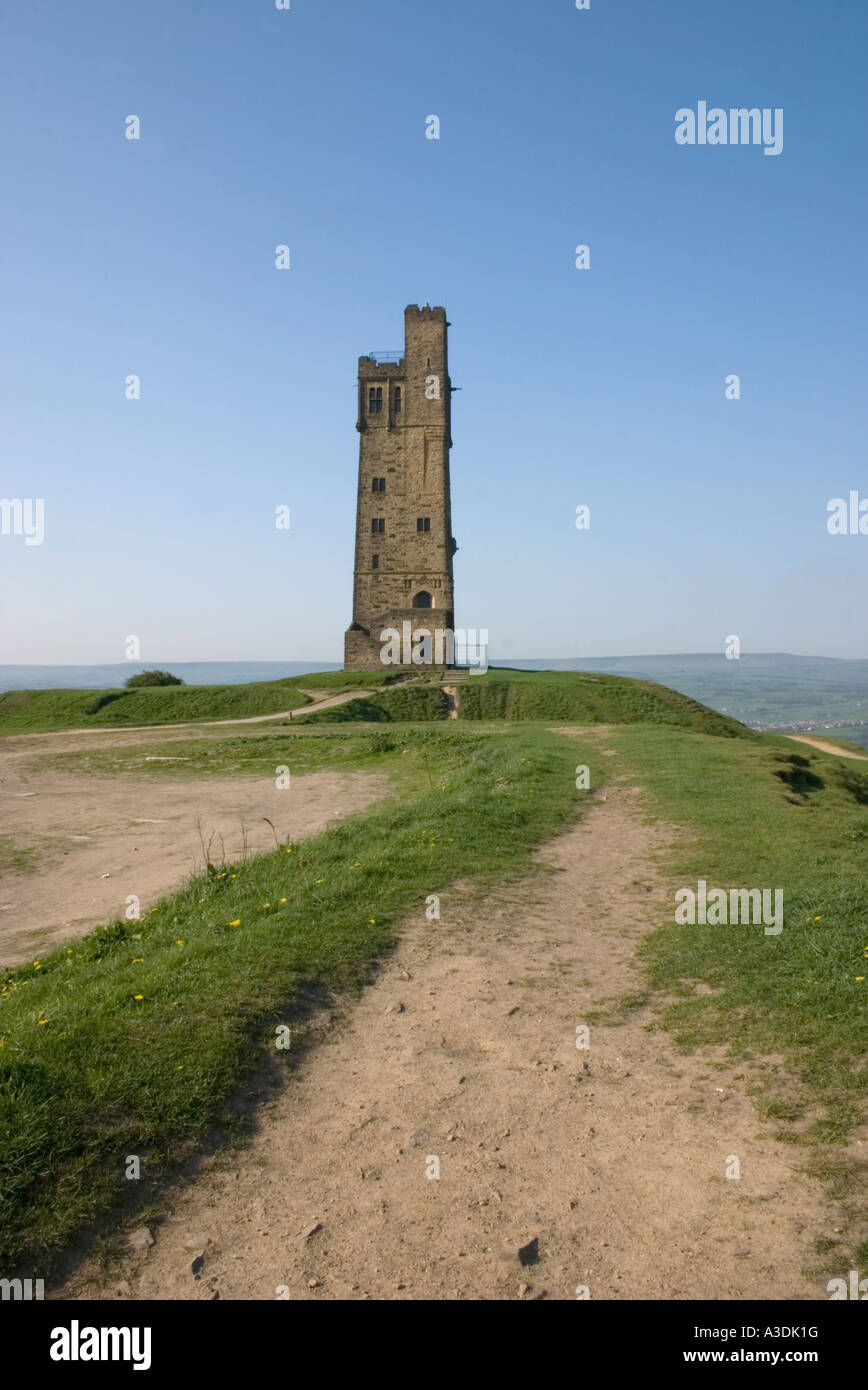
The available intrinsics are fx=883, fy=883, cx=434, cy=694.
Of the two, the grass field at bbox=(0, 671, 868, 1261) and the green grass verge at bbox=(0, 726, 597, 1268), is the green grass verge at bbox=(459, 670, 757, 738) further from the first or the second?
the green grass verge at bbox=(0, 726, 597, 1268)

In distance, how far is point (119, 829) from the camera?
55.4 ft

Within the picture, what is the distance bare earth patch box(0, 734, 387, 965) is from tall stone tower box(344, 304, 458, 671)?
38.1 metres

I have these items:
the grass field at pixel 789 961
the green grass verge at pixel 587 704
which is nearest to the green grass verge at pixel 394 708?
the green grass verge at pixel 587 704

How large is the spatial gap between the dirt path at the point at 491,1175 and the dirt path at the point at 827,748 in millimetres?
34100

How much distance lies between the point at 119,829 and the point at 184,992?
409 inches

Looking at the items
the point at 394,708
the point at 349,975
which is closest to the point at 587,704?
the point at 394,708

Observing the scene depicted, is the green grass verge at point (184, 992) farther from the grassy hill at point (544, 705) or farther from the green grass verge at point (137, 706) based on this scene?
the green grass verge at point (137, 706)

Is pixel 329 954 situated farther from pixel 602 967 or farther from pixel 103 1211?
pixel 103 1211

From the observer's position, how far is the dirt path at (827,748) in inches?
1525

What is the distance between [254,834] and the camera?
15.9 meters

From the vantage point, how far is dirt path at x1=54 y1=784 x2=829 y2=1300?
438 centimetres

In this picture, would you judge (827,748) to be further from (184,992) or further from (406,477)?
(184,992)
